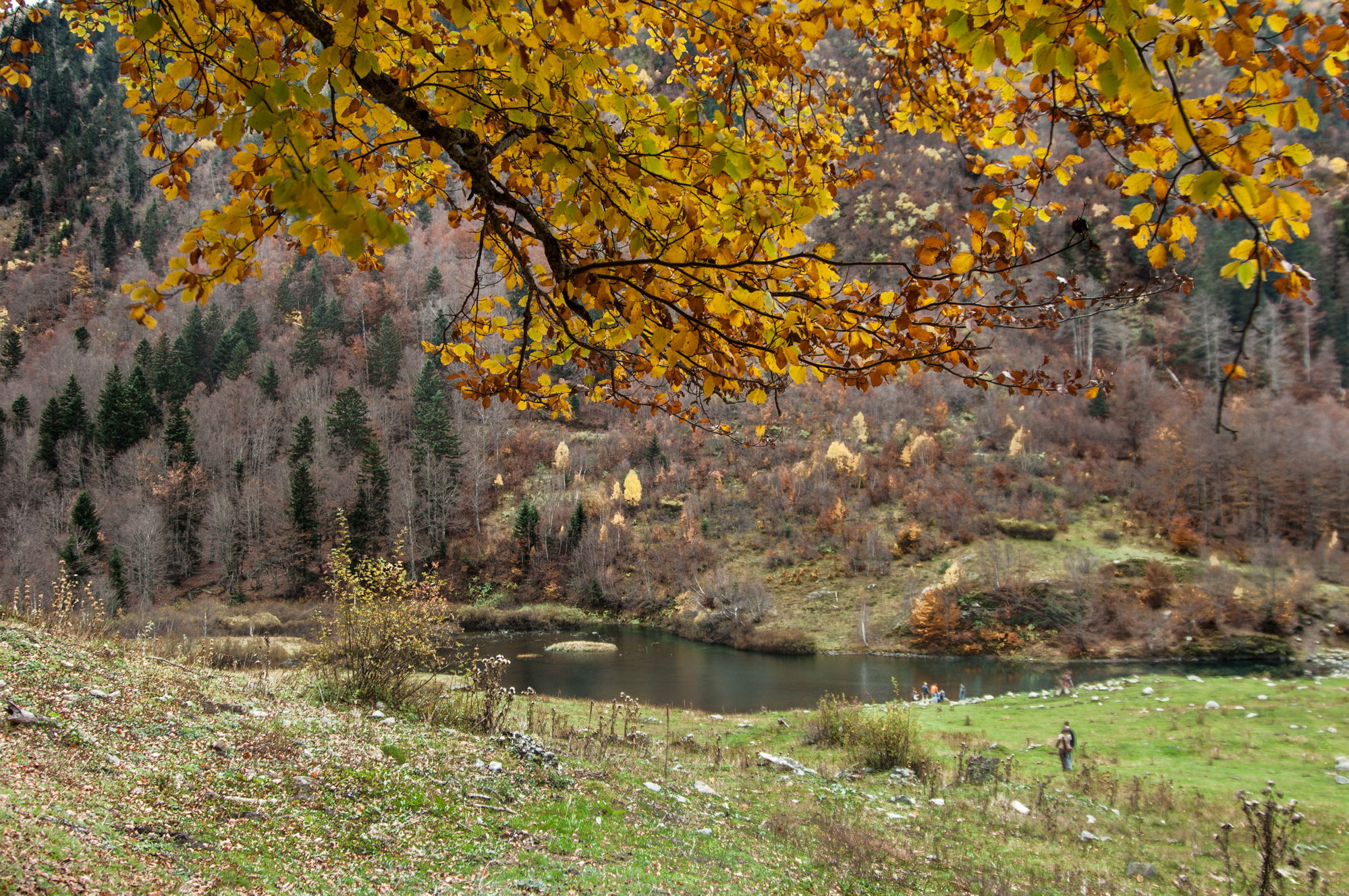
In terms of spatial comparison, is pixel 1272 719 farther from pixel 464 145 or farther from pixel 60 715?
pixel 60 715

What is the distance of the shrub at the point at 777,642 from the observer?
2986cm

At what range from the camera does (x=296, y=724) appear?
6.20 meters

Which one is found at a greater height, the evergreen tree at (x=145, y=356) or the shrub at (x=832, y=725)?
the evergreen tree at (x=145, y=356)

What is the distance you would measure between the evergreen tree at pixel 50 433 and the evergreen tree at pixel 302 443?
45.8 ft

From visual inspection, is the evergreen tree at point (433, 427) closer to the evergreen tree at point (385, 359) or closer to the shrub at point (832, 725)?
the evergreen tree at point (385, 359)

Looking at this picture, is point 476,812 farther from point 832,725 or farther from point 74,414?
point 74,414

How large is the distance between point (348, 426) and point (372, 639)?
46172mm

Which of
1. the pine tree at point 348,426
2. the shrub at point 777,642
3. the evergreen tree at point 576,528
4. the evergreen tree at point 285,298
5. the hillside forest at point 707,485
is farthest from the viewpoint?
the evergreen tree at point 285,298

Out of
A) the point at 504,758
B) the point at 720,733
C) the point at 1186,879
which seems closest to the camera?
the point at 1186,879

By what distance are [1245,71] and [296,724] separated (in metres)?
7.81

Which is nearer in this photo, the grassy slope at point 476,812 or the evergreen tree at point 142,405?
the grassy slope at point 476,812

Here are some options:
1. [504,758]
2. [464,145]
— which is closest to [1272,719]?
[504,758]

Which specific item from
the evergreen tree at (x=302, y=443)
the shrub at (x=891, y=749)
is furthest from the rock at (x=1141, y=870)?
the evergreen tree at (x=302, y=443)

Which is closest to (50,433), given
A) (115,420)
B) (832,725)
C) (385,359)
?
(115,420)
